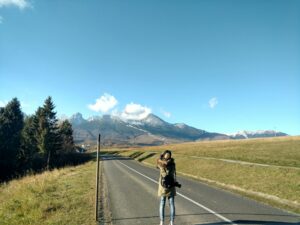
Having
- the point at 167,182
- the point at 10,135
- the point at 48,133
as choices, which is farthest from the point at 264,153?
the point at 10,135

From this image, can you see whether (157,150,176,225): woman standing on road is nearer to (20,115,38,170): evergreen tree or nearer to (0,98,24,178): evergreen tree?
(0,98,24,178): evergreen tree

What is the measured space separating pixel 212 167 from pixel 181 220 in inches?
785

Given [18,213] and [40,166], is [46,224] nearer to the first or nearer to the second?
[18,213]

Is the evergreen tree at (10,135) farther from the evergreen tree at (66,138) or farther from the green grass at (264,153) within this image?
the green grass at (264,153)

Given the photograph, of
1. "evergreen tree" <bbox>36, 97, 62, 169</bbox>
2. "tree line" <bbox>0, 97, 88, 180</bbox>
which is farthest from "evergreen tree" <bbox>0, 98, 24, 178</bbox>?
"evergreen tree" <bbox>36, 97, 62, 169</bbox>

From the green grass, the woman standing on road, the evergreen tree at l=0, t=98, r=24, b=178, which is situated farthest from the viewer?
the evergreen tree at l=0, t=98, r=24, b=178

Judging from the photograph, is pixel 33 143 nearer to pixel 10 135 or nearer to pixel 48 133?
pixel 48 133

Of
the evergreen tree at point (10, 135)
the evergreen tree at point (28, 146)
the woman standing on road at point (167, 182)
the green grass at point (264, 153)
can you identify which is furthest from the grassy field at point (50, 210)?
the evergreen tree at point (28, 146)

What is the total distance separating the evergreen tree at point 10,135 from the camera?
198 feet

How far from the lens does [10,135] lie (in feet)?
247

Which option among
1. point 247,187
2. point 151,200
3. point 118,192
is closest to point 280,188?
point 247,187

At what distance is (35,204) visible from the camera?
1442cm

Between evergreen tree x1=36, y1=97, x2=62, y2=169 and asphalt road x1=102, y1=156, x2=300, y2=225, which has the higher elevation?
evergreen tree x1=36, y1=97, x2=62, y2=169

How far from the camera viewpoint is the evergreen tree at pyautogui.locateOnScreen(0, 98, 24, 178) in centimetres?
6022
